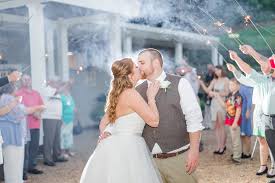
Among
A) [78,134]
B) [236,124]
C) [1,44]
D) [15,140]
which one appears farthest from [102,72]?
[15,140]

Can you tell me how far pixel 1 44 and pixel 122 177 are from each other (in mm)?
8139

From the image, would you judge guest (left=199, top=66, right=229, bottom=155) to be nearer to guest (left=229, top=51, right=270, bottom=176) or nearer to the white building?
the white building

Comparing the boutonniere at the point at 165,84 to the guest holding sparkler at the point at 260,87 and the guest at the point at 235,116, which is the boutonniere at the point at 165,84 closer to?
the guest holding sparkler at the point at 260,87

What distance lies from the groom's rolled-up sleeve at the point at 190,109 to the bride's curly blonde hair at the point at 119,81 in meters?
0.48

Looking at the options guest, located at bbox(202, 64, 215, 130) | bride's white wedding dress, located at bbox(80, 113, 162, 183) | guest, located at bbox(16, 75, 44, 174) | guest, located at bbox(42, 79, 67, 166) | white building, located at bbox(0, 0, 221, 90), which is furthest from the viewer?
guest, located at bbox(202, 64, 215, 130)

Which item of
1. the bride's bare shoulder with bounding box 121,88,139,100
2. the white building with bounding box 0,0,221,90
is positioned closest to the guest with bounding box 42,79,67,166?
the white building with bounding box 0,0,221,90

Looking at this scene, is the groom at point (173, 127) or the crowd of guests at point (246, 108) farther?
the crowd of guests at point (246, 108)

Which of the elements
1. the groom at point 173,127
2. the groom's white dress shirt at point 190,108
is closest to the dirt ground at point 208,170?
the groom at point 173,127

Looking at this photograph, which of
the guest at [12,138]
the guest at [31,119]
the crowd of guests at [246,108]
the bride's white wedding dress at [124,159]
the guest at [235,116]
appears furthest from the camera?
the guest at [235,116]

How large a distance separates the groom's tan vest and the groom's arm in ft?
0.18

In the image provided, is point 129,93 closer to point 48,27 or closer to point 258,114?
point 258,114

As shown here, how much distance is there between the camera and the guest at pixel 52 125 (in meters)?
9.05

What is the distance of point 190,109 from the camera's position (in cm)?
404

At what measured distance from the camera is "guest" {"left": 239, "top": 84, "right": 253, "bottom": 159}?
30.0 ft
